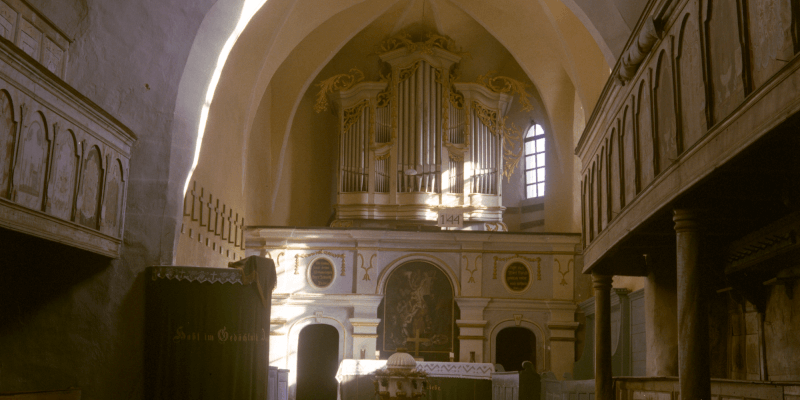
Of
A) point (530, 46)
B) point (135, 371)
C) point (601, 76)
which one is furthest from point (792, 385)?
point (530, 46)

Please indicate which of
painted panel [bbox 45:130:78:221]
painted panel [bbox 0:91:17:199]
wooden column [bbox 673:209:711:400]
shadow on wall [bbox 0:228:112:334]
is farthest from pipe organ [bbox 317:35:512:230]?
wooden column [bbox 673:209:711:400]

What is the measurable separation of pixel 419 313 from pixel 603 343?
8.47 m

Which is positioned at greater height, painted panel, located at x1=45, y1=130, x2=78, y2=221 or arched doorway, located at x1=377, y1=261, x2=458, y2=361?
painted panel, located at x1=45, y1=130, x2=78, y2=221

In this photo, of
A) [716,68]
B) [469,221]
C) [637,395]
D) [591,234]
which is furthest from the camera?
[469,221]

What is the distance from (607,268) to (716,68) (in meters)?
4.27

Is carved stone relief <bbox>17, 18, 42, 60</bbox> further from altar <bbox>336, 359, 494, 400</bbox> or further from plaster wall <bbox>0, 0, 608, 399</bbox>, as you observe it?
altar <bbox>336, 359, 494, 400</bbox>

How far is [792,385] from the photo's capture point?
4926 millimetres

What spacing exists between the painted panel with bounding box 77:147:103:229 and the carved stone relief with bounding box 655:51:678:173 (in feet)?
19.8

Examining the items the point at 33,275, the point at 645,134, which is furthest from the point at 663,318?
the point at 33,275

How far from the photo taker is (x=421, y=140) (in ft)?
62.0

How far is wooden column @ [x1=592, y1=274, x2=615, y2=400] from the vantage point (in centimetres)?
820

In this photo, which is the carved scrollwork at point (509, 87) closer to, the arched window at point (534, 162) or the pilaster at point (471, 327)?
the arched window at point (534, 162)

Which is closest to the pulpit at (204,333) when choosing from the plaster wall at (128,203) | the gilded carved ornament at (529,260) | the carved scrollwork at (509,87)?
the plaster wall at (128,203)

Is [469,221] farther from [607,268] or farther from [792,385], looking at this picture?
[792,385]
